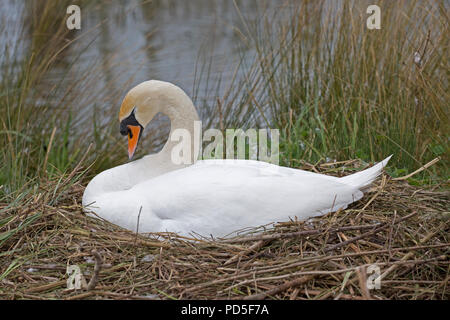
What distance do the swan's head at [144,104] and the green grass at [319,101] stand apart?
0.83 meters

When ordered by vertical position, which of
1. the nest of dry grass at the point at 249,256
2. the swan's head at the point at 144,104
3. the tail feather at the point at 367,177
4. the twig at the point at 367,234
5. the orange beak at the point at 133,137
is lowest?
the nest of dry grass at the point at 249,256

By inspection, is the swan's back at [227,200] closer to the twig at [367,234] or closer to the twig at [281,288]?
the twig at [367,234]

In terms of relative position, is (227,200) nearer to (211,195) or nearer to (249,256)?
(211,195)

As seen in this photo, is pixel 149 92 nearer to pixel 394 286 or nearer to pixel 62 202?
pixel 62 202

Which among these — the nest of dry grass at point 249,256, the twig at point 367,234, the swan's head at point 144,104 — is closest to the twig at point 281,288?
the nest of dry grass at point 249,256

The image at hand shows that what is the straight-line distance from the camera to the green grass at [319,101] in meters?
4.72

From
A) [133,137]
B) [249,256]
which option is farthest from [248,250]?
[133,137]

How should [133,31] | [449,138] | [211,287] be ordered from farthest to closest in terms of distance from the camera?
1. [133,31]
2. [449,138]
3. [211,287]

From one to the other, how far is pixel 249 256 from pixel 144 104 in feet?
4.04

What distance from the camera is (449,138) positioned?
452 cm

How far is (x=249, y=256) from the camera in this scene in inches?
128

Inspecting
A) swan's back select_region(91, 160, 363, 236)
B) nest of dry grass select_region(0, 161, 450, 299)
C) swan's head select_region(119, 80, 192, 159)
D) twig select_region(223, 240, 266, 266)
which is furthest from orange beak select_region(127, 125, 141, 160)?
twig select_region(223, 240, 266, 266)
